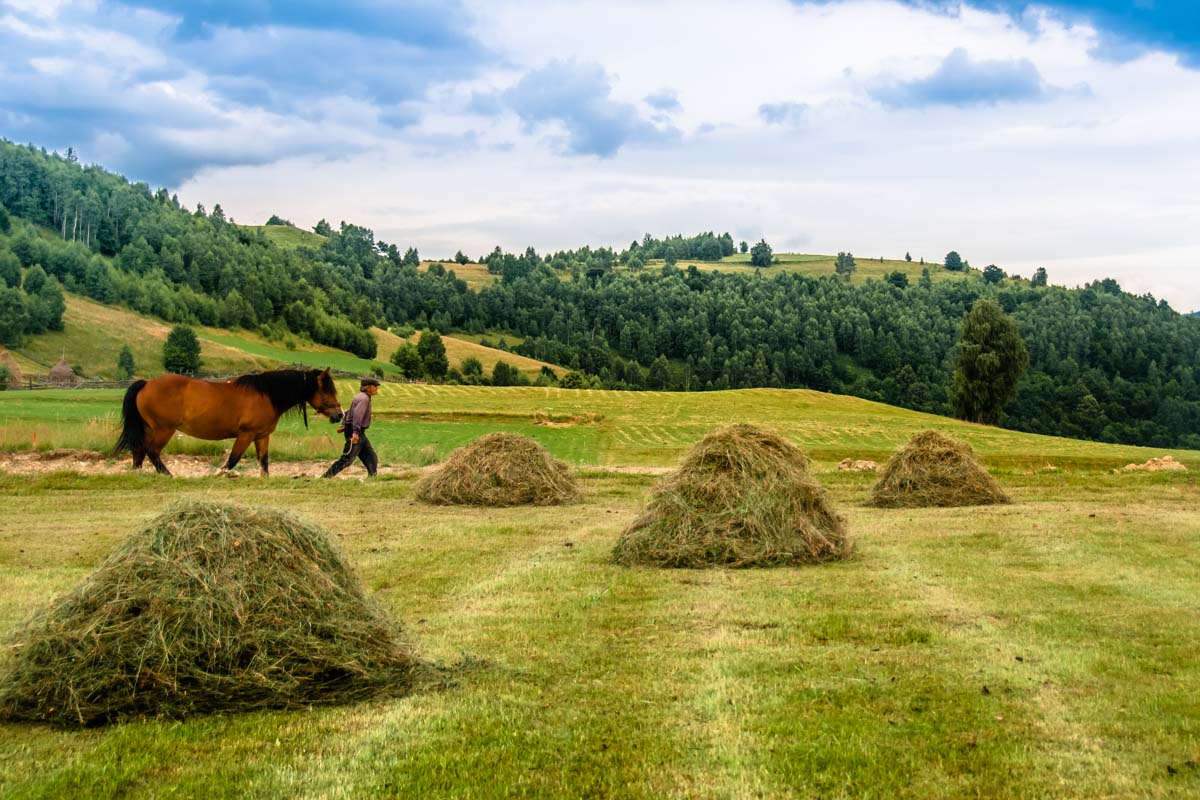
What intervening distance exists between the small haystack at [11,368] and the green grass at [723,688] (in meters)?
88.7

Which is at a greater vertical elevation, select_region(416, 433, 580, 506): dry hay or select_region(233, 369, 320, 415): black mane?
select_region(233, 369, 320, 415): black mane

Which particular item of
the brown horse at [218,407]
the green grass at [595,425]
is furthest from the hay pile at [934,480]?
the green grass at [595,425]

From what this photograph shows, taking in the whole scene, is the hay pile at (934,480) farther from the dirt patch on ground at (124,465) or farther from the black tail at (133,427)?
the black tail at (133,427)

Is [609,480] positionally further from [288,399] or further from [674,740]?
[674,740]

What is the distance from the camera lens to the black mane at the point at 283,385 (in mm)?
22203

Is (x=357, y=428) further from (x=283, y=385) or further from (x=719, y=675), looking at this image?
(x=719, y=675)

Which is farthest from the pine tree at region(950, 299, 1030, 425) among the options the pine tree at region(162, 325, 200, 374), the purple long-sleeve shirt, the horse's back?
the pine tree at region(162, 325, 200, 374)

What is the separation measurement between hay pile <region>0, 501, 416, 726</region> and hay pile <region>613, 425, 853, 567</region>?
18.8 ft

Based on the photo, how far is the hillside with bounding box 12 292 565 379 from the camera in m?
116

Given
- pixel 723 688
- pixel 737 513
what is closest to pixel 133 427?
pixel 737 513

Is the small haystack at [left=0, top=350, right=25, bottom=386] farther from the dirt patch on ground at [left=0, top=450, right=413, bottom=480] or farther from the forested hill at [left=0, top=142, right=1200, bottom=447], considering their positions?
the dirt patch on ground at [left=0, top=450, right=413, bottom=480]

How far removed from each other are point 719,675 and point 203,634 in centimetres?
365

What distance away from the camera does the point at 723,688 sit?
6914 mm

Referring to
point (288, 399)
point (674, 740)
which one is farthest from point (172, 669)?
point (288, 399)
